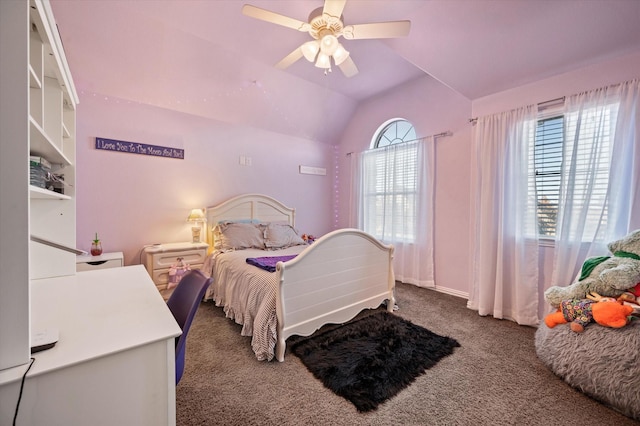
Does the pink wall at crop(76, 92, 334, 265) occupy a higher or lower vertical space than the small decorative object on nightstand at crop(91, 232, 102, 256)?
higher

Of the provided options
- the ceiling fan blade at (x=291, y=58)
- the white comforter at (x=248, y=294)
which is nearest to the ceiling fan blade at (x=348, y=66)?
the ceiling fan blade at (x=291, y=58)

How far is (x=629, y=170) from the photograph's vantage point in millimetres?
2000

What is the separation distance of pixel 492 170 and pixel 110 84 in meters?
4.16

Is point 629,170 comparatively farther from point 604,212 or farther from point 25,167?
point 25,167

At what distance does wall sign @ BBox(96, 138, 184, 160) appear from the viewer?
9.45 ft

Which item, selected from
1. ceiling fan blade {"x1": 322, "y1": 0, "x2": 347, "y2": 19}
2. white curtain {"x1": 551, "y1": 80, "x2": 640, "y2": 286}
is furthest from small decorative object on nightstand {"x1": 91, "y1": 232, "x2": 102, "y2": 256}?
white curtain {"x1": 551, "y1": 80, "x2": 640, "y2": 286}

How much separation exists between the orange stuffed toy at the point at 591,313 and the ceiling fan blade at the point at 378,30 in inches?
85.3

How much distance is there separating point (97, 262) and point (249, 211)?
5.84 feet

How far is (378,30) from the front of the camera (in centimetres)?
179

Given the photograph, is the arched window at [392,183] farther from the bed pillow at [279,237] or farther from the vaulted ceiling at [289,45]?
the bed pillow at [279,237]

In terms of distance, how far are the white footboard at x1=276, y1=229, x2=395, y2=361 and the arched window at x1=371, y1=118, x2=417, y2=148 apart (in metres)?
2.06

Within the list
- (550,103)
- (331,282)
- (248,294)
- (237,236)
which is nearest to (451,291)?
(331,282)

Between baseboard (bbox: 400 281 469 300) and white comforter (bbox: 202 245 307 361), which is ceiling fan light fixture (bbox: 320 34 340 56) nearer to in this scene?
white comforter (bbox: 202 245 307 361)

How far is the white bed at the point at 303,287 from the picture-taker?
1.90m
